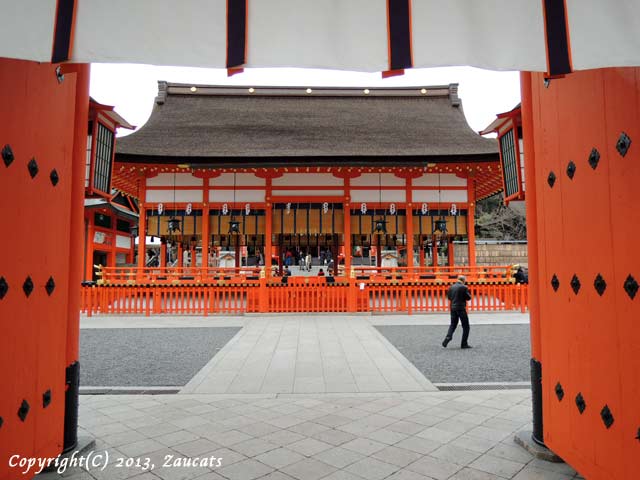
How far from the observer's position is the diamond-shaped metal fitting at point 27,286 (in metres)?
2.39

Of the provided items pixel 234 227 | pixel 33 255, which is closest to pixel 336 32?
pixel 33 255

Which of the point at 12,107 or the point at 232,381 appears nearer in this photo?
the point at 12,107

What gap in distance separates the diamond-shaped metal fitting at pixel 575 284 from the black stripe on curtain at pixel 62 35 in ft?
10.6

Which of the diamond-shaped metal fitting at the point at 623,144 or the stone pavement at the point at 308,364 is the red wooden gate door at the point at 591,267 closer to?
the diamond-shaped metal fitting at the point at 623,144

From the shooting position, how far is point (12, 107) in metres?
2.30

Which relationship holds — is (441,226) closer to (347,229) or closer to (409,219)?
(409,219)

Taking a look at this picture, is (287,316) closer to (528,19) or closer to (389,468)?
(389,468)

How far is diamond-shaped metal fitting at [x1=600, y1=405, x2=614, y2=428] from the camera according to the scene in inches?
85.9

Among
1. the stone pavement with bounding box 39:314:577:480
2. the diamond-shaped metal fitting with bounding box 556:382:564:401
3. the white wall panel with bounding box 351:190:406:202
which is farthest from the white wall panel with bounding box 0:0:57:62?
the white wall panel with bounding box 351:190:406:202

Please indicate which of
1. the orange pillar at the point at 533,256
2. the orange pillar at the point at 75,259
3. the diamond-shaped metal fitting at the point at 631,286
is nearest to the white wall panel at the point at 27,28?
the orange pillar at the point at 75,259

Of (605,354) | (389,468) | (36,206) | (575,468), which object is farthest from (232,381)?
(605,354)

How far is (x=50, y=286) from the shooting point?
8.68ft

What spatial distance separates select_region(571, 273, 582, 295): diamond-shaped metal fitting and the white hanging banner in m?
1.39

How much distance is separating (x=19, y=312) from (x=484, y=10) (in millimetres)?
3231
